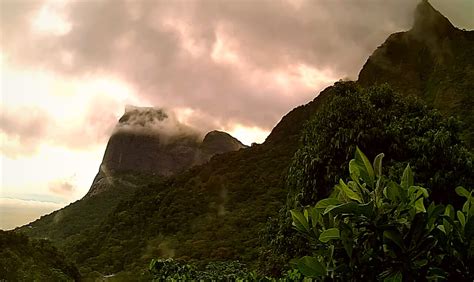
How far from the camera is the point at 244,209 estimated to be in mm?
51750

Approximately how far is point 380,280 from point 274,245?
37.4 ft

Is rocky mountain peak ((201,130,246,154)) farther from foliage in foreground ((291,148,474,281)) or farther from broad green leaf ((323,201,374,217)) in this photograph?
broad green leaf ((323,201,374,217))

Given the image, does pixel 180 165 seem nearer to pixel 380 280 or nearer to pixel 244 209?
pixel 244 209

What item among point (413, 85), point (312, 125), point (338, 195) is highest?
point (413, 85)

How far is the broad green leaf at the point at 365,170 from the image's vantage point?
204 centimetres

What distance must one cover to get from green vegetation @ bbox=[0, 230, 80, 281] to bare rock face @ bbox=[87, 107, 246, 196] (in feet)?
217

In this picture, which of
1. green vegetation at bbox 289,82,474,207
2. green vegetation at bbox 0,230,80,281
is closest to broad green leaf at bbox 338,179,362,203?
green vegetation at bbox 289,82,474,207

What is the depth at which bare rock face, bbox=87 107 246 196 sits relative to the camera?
364 ft

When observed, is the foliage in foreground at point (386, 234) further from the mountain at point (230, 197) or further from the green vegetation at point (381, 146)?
the mountain at point (230, 197)

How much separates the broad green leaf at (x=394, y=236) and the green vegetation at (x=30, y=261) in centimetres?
3253

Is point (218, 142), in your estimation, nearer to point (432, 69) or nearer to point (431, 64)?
point (431, 64)

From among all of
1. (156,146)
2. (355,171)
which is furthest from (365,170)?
(156,146)

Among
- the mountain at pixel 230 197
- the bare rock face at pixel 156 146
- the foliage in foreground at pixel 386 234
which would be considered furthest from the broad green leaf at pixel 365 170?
the bare rock face at pixel 156 146

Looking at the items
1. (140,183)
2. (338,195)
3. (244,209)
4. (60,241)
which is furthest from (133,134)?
(338,195)
